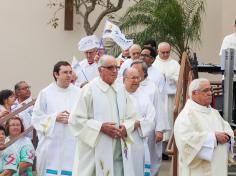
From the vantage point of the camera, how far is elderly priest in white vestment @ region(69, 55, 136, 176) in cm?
904

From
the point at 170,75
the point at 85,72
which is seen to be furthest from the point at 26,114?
the point at 170,75

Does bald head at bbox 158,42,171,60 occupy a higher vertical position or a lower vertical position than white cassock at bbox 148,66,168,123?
higher

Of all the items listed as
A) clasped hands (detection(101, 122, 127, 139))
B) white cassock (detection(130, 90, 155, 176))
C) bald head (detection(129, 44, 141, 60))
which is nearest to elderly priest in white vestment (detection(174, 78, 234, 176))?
clasped hands (detection(101, 122, 127, 139))

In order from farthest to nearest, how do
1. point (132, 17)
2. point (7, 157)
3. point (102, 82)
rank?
1. point (132, 17)
2. point (7, 157)
3. point (102, 82)

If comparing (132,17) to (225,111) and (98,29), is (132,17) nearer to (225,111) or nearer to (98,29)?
(98,29)

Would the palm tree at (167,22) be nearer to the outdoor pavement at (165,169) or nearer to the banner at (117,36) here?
the banner at (117,36)

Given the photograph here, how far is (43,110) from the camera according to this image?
1078 centimetres

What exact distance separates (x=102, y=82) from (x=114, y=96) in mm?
214

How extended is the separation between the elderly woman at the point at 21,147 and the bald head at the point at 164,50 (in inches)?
123

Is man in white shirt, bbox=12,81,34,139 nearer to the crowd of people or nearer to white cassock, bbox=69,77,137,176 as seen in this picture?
the crowd of people

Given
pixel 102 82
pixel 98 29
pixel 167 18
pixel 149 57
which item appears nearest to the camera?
pixel 102 82

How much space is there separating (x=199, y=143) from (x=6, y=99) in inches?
172

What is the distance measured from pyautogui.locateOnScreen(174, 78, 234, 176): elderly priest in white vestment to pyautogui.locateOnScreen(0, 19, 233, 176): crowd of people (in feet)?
0.04

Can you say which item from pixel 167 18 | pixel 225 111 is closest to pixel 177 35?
pixel 167 18
